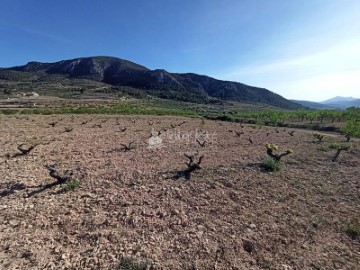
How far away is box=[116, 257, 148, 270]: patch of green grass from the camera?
6.87 metres

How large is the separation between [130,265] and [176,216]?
9.19 ft

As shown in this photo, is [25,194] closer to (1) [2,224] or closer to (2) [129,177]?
(1) [2,224]

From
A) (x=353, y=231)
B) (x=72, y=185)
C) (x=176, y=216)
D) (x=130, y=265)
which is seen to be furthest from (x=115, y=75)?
(x=130, y=265)

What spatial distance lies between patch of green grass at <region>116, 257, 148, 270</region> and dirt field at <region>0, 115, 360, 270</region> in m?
0.15

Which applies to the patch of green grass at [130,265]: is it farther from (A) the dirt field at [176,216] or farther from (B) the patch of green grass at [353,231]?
(B) the patch of green grass at [353,231]

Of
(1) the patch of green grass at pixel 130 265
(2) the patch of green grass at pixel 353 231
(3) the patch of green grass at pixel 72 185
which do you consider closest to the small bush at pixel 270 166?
(2) the patch of green grass at pixel 353 231

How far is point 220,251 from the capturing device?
775 cm

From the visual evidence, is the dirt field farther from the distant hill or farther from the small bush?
the distant hill

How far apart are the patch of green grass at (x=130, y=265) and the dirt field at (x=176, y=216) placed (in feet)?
0.48

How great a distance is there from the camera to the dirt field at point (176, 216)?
7.46 metres

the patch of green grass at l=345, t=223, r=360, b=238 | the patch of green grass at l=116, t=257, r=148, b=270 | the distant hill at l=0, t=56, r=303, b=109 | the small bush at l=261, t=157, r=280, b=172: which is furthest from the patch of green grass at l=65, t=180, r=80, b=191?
the distant hill at l=0, t=56, r=303, b=109

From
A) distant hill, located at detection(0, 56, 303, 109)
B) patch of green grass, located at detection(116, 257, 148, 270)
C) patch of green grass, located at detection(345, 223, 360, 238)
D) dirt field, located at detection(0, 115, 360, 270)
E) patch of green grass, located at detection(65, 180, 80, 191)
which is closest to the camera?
patch of green grass, located at detection(116, 257, 148, 270)

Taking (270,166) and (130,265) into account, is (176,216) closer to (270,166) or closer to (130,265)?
(130,265)

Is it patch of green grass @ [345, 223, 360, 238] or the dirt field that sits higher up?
patch of green grass @ [345, 223, 360, 238]
